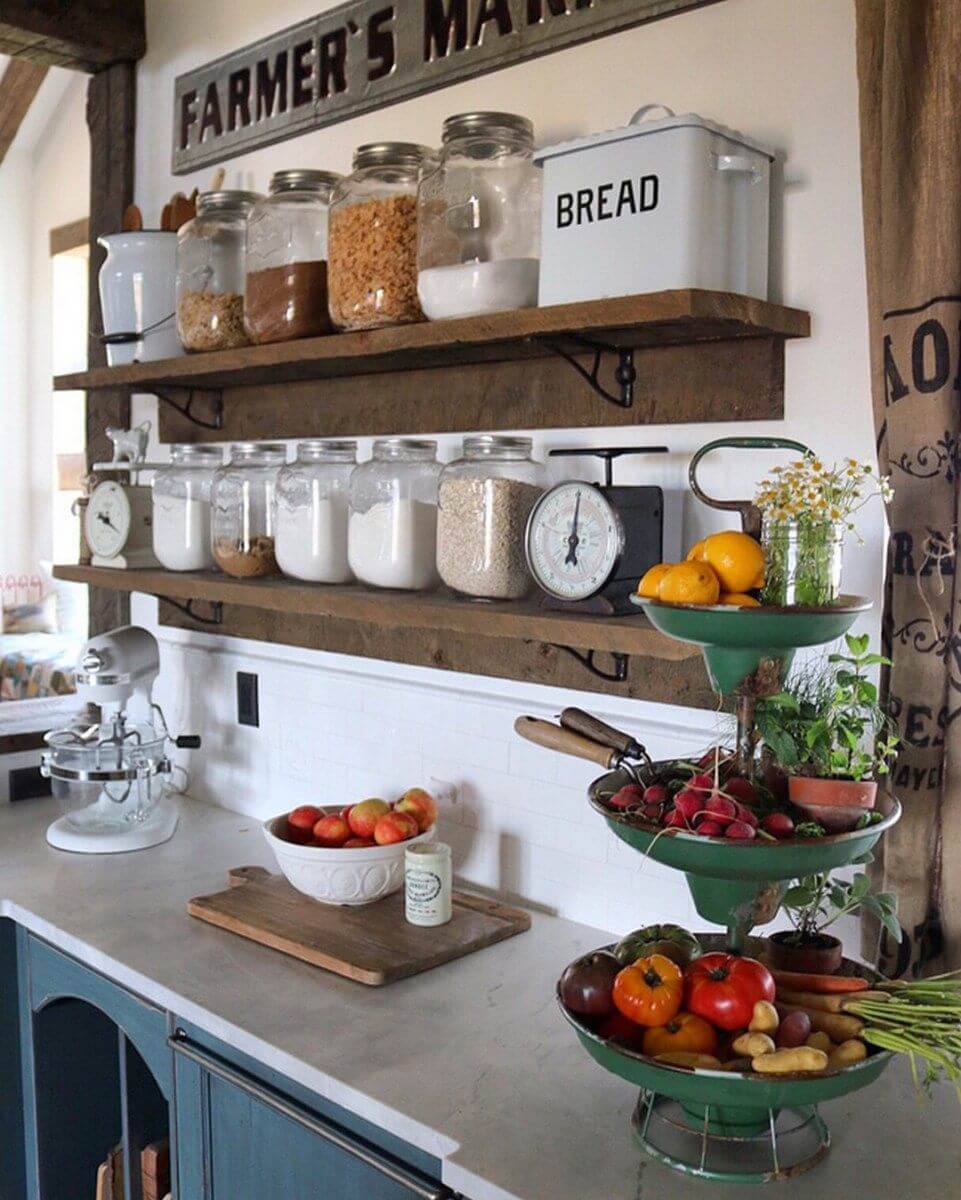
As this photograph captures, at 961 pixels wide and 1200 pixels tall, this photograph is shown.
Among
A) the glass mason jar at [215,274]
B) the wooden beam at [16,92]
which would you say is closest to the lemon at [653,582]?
the glass mason jar at [215,274]

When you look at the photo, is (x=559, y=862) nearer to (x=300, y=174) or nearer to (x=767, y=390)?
(x=767, y=390)

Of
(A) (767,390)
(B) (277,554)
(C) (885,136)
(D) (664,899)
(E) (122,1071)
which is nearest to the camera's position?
(C) (885,136)

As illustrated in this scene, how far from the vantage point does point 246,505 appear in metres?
2.20

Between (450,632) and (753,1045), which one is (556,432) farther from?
(753,1045)

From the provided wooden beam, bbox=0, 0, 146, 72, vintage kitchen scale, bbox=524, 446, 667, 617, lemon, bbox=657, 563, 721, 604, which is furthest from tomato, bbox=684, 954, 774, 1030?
wooden beam, bbox=0, 0, 146, 72

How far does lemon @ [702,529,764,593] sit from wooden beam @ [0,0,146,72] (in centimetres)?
202

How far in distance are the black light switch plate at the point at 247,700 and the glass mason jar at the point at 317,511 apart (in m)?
0.52

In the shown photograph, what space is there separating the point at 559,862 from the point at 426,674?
0.41 meters

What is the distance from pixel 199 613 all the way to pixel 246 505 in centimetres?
52

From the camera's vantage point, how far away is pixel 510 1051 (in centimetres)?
153

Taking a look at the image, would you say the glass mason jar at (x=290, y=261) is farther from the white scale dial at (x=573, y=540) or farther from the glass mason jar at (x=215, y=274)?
the white scale dial at (x=573, y=540)

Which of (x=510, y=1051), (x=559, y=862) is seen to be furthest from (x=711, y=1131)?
(x=559, y=862)

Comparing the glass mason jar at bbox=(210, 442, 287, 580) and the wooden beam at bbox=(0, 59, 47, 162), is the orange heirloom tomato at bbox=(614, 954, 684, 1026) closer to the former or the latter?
the glass mason jar at bbox=(210, 442, 287, 580)

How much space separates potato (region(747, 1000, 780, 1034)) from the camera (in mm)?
1237
